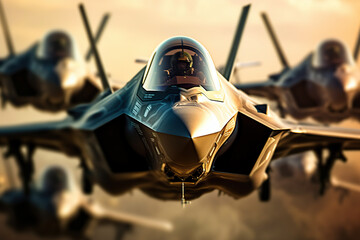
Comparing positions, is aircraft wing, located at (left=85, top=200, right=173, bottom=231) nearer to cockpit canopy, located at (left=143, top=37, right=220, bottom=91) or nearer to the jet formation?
the jet formation

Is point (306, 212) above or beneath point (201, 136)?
beneath

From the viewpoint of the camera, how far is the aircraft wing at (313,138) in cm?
670

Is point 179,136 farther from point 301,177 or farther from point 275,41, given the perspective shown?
point 301,177

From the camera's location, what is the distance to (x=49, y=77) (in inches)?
589

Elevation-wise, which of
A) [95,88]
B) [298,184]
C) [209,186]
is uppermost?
[209,186]

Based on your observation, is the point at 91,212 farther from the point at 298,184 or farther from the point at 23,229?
the point at 298,184

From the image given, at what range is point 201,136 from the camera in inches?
145

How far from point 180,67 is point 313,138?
349 cm

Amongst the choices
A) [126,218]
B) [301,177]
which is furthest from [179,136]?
[126,218]

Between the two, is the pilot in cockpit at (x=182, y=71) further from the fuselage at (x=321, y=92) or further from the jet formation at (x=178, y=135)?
the fuselage at (x=321, y=92)

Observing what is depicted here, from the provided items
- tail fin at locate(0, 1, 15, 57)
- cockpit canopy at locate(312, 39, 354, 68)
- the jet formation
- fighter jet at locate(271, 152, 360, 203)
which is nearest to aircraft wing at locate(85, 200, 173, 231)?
fighter jet at locate(271, 152, 360, 203)

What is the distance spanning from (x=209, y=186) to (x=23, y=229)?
65.0ft

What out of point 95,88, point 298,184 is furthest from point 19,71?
point 298,184

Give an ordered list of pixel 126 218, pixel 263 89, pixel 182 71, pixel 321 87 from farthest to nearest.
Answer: pixel 126 218 → pixel 263 89 → pixel 321 87 → pixel 182 71
